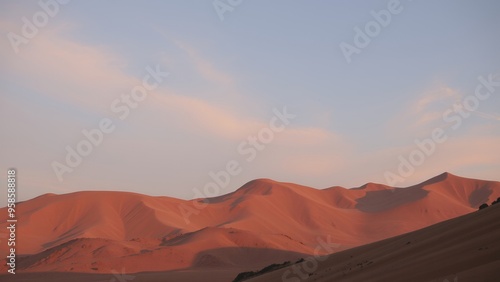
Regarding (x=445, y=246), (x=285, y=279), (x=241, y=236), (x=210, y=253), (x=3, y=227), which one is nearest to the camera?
(x=445, y=246)

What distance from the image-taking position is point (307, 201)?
8656 centimetres

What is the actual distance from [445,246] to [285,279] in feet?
26.6

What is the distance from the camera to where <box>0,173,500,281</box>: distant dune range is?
4631 centimetres

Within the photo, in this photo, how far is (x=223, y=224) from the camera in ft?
227

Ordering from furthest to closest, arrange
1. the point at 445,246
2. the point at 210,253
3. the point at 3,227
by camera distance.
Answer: the point at 3,227
the point at 210,253
the point at 445,246

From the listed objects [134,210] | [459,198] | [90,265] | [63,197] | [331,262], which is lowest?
[459,198]

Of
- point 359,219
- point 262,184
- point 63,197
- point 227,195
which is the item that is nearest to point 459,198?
point 359,219

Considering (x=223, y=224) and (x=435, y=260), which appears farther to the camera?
(x=223, y=224)

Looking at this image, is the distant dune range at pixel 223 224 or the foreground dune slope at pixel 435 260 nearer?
the foreground dune slope at pixel 435 260

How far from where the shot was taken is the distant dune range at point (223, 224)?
46312 mm

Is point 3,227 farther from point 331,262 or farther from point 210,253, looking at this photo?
point 331,262

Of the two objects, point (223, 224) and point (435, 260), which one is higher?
point (223, 224)

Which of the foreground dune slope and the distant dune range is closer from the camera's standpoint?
the foreground dune slope

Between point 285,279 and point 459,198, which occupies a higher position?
point 285,279
